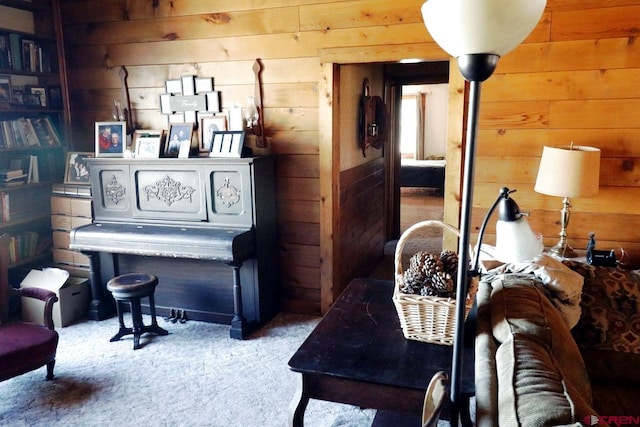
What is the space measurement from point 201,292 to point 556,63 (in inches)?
111

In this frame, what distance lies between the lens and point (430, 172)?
29.5 feet

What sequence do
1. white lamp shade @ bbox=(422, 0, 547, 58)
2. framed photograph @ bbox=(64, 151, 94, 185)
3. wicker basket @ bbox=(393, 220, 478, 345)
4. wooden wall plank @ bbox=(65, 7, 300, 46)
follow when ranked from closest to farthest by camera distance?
white lamp shade @ bbox=(422, 0, 547, 58) → wicker basket @ bbox=(393, 220, 478, 345) → wooden wall plank @ bbox=(65, 7, 300, 46) → framed photograph @ bbox=(64, 151, 94, 185)

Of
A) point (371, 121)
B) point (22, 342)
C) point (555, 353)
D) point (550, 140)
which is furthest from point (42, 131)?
point (555, 353)

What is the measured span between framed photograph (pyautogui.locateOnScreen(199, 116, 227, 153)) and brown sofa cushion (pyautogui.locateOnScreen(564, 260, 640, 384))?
259 cm

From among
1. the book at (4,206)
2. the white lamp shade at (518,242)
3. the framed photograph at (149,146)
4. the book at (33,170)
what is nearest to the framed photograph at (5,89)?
the book at (33,170)

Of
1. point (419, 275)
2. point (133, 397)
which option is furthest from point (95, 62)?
point (419, 275)

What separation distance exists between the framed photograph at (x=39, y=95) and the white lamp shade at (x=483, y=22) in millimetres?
3757

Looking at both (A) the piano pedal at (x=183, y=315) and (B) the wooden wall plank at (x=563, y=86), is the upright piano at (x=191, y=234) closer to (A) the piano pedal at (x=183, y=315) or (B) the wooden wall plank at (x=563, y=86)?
(A) the piano pedal at (x=183, y=315)

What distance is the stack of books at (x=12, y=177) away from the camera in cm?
364

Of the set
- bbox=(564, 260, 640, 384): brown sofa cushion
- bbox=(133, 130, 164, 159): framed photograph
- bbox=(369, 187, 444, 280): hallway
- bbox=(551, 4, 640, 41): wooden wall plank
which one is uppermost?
bbox=(551, 4, 640, 41): wooden wall plank

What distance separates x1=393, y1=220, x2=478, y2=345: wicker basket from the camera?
1595 millimetres

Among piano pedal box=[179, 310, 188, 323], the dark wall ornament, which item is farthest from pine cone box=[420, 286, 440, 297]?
the dark wall ornament

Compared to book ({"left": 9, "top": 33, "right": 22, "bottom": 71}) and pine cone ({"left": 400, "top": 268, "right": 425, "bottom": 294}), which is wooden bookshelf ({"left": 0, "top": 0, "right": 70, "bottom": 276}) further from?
pine cone ({"left": 400, "top": 268, "right": 425, "bottom": 294})

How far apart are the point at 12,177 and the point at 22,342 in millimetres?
1679
